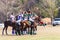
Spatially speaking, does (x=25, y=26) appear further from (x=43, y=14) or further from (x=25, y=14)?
(x=43, y=14)

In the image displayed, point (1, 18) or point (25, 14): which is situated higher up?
point (25, 14)

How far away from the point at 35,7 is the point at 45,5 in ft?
8.11

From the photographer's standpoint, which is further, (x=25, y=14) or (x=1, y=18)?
(x=1, y=18)

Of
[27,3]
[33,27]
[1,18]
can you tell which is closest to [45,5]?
[27,3]

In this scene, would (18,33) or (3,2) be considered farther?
(3,2)

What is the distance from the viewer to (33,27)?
72.9ft

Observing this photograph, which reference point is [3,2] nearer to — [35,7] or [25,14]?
[35,7]

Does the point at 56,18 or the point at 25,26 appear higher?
the point at 25,26

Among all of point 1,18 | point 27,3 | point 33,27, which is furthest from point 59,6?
point 33,27

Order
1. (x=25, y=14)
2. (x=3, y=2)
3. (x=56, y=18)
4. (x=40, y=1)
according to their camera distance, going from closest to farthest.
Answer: (x=25, y=14) < (x=3, y=2) < (x=40, y=1) < (x=56, y=18)

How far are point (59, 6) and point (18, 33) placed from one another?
37.6m

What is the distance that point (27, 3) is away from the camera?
44188mm

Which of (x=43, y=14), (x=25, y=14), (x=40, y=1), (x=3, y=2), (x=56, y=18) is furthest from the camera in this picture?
(x=56, y=18)

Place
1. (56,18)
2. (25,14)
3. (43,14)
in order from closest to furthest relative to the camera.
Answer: (25,14) < (43,14) < (56,18)
